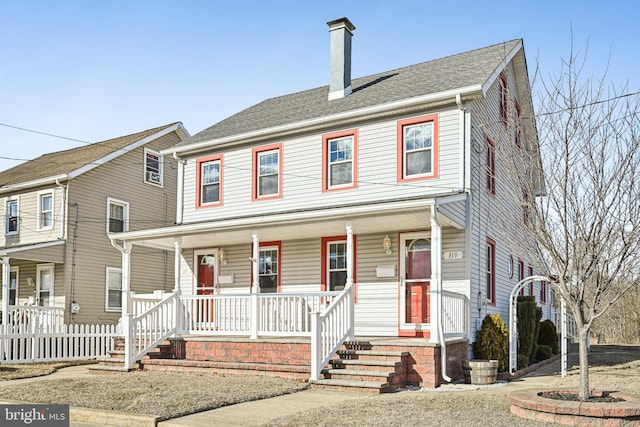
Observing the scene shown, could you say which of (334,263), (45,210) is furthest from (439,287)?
(45,210)

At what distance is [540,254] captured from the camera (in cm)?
840

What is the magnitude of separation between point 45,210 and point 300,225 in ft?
37.5

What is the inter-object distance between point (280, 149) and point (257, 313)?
181 inches

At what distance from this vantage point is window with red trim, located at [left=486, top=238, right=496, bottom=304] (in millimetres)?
14789

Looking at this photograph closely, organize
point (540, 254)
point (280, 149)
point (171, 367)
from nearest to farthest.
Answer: point (540, 254) < point (171, 367) < point (280, 149)

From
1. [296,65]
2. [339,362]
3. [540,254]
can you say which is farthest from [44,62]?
[540,254]

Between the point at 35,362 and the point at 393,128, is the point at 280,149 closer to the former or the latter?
the point at 393,128

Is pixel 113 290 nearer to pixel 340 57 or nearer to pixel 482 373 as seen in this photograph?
pixel 340 57

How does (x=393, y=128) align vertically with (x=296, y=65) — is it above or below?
below

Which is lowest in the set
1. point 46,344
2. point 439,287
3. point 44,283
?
point 46,344

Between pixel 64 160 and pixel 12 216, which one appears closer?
pixel 12 216

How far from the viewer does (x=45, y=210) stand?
20.8m

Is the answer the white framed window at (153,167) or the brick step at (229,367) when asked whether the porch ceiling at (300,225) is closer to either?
the brick step at (229,367)

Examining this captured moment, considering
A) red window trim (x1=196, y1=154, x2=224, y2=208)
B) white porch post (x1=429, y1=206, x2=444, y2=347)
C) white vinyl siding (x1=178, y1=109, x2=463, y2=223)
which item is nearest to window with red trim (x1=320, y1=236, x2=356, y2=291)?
white vinyl siding (x1=178, y1=109, x2=463, y2=223)
